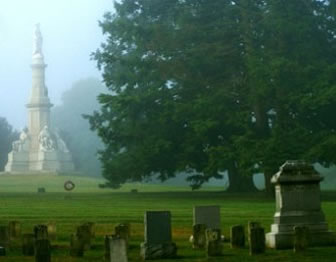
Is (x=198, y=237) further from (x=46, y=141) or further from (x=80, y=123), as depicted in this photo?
(x=80, y=123)

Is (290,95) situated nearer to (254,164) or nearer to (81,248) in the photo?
(254,164)

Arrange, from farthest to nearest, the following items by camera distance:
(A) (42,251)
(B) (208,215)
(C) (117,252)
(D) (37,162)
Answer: (D) (37,162) < (B) (208,215) < (A) (42,251) < (C) (117,252)

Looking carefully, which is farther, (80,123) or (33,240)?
(80,123)

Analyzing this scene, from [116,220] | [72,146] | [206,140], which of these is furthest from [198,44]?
[72,146]

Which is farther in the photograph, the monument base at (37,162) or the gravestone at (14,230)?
the monument base at (37,162)

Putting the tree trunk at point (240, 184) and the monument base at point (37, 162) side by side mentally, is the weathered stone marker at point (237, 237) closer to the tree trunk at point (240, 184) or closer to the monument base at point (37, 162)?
the tree trunk at point (240, 184)

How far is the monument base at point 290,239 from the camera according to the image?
1609cm

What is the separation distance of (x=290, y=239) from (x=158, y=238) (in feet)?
9.62

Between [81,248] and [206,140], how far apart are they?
3087cm

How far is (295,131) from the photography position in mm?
41500

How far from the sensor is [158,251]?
574 inches

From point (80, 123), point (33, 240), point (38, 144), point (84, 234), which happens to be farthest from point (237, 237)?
point (80, 123)

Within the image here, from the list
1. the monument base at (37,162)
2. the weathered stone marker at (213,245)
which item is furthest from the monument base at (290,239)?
the monument base at (37,162)

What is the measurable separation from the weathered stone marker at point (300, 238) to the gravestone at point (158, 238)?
2.17m
